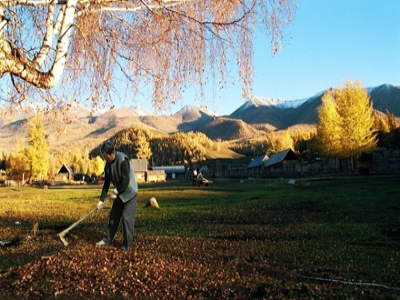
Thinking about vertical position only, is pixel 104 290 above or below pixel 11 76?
below

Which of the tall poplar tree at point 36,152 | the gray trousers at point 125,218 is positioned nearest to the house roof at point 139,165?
the tall poplar tree at point 36,152

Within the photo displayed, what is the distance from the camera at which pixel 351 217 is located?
13.3m

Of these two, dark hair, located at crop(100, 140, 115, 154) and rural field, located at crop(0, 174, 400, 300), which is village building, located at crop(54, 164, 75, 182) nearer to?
rural field, located at crop(0, 174, 400, 300)

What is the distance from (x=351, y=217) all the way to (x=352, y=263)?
7223 millimetres

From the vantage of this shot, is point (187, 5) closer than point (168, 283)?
No

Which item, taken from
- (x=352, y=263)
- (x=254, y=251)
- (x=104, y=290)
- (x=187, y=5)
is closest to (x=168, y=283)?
→ (x=104, y=290)

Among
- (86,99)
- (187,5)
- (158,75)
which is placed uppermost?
(187,5)

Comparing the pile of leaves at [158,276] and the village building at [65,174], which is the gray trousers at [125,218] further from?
the village building at [65,174]

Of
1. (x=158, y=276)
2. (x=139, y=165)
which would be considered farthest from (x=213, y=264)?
(x=139, y=165)

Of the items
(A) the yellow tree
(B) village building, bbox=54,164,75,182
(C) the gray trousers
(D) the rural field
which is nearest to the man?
(C) the gray trousers

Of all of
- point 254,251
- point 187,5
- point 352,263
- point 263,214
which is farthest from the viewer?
point 263,214

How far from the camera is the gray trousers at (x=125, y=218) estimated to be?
7062mm

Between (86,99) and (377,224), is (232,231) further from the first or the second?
(86,99)

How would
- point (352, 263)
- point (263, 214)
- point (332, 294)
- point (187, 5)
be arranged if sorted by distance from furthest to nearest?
point (263, 214), point (352, 263), point (187, 5), point (332, 294)
